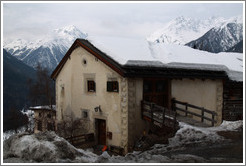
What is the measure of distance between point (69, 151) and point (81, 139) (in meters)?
6.67

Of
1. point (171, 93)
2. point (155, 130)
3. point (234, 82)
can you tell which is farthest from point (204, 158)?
point (234, 82)

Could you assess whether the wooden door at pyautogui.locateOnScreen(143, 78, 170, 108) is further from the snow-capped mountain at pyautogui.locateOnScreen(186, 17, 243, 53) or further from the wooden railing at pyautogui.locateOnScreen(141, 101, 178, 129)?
the snow-capped mountain at pyautogui.locateOnScreen(186, 17, 243, 53)

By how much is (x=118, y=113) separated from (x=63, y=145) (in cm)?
553

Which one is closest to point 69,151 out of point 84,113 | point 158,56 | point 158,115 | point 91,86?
point 158,115

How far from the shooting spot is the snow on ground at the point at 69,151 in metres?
7.40

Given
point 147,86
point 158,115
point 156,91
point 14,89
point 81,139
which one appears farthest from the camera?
point 14,89

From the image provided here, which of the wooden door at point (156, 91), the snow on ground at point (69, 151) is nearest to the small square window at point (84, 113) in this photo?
the wooden door at point (156, 91)

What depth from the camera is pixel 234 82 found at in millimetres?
15742

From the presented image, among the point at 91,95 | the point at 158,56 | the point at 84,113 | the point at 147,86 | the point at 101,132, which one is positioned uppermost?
the point at 158,56

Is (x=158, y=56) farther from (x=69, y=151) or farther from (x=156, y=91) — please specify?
(x=69, y=151)

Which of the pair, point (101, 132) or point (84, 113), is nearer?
point (101, 132)

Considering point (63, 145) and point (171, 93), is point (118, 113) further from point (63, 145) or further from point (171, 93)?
point (63, 145)

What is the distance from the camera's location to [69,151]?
782 cm

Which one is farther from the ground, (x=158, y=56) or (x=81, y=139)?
(x=158, y=56)
